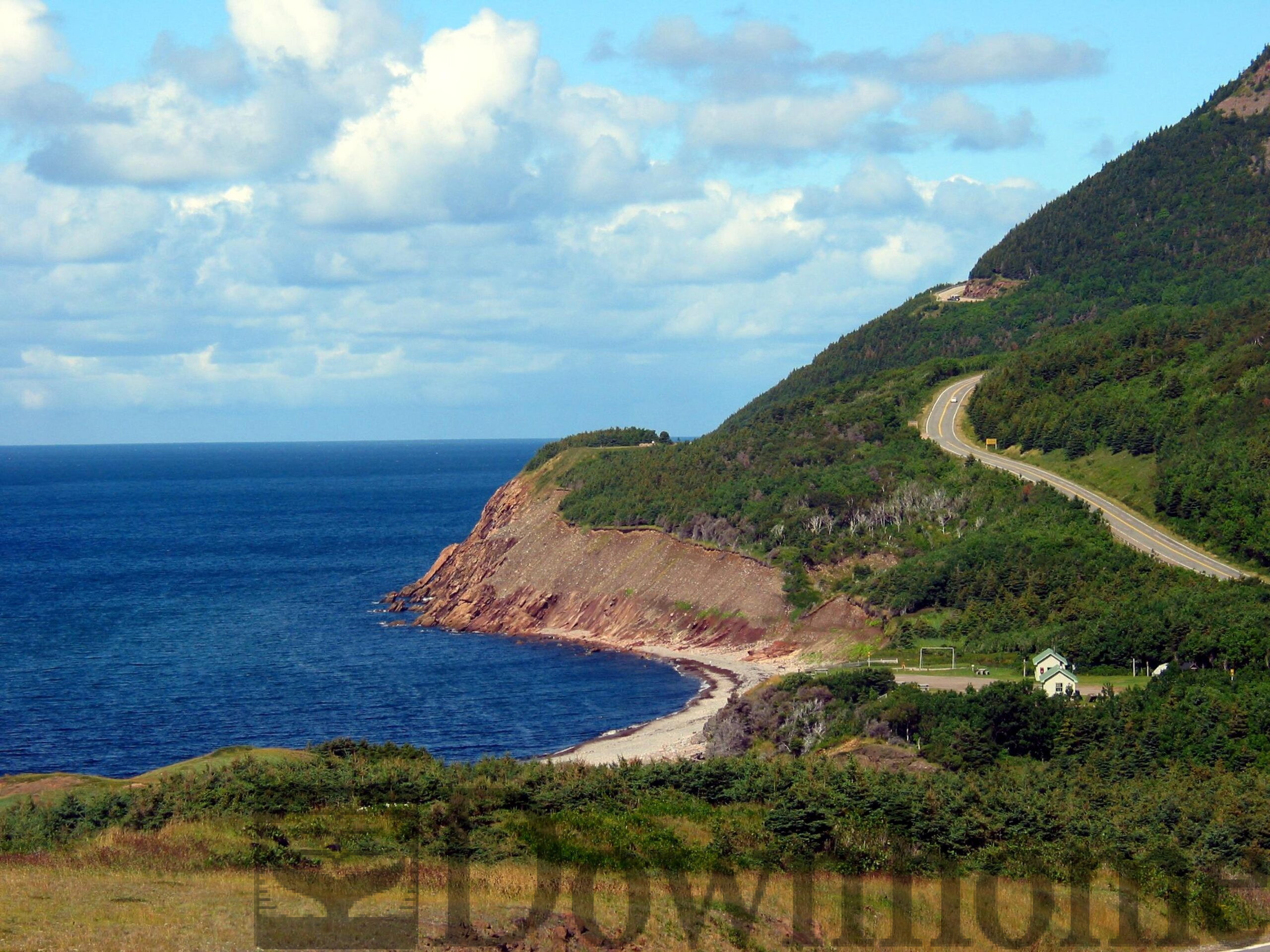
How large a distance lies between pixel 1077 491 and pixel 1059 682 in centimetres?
4251

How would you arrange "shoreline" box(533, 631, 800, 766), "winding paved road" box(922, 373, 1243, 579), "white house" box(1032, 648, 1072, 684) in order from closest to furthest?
1. "white house" box(1032, 648, 1072, 684)
2. "shoreline" box(533, 631, 800, 766)
3. "winding paved road" box(922, 373, 1243, 579)

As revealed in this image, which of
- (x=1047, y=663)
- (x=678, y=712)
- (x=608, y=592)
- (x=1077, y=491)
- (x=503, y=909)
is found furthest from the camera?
(x=608, y=592)

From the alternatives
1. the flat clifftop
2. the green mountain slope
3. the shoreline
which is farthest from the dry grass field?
the flat clifftop

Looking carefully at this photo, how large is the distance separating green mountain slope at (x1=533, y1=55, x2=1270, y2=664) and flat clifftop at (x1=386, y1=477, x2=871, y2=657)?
229 cm

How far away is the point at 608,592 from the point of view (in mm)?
107312

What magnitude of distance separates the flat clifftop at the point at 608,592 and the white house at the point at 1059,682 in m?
24.3

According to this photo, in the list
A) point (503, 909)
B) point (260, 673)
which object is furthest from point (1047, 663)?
point (260, 673)

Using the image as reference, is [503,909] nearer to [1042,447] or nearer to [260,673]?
[260,673]

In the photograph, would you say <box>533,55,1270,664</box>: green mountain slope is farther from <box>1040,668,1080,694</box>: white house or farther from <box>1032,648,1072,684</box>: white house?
<box>1040,668,1080,694</box>: white house

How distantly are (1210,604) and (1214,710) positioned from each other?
16.2 meters

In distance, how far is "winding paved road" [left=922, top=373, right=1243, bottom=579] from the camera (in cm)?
8312

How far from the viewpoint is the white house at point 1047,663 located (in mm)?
63500

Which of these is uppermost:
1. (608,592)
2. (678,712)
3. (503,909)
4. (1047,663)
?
(503,909)

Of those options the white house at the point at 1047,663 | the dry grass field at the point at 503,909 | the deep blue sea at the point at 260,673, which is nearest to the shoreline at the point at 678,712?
the deep blue sea at the point at 260,673
